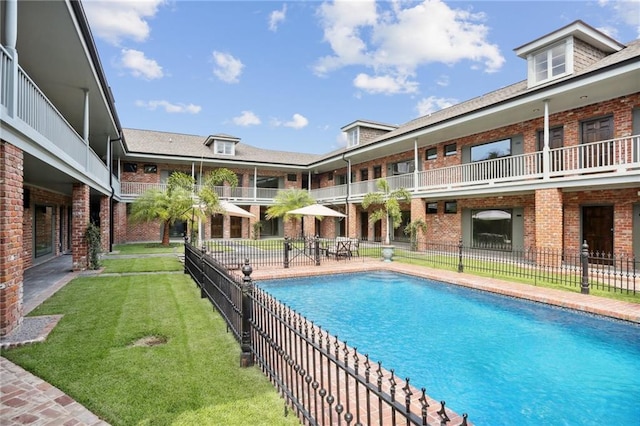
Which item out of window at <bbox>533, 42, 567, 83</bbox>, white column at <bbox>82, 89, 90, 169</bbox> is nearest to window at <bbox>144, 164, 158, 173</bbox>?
white column at <bbox>82, 89, 90, 169</bbox>

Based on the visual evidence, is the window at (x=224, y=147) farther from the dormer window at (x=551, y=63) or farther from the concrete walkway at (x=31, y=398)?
the concrete walkway at (x=31, y=398)

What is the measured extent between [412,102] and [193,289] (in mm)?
35971

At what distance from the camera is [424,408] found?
187 centimetres

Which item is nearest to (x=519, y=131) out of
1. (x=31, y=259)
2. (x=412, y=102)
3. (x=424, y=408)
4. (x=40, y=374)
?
(x=424, y=408)

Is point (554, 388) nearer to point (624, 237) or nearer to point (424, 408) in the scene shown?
point (424, 408)

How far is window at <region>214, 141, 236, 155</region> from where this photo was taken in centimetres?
2806

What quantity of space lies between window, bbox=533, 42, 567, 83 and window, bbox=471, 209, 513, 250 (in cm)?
604

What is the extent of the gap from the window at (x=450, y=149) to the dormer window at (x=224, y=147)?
1731cm

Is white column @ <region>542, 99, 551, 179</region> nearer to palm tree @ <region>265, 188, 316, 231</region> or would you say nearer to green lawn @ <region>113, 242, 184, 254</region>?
palm tree @ <region>265, 188, 316, 231</region>

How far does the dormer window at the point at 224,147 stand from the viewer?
92.1 ft

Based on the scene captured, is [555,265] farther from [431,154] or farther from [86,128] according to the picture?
[86,128]

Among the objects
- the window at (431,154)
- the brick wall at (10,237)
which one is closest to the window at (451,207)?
the window at (431,154)

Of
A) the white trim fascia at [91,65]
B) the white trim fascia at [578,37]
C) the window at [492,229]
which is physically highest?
the white trim fascia at [578,37]

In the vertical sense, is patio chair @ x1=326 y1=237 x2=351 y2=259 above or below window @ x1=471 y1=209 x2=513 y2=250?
below
